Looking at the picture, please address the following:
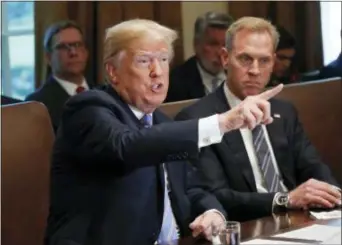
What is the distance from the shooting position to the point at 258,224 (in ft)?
5.75

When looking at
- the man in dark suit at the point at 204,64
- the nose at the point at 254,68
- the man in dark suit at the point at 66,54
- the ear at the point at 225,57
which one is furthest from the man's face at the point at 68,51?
the nose at the point at 254,68

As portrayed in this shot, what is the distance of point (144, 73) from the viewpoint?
183 centimetres

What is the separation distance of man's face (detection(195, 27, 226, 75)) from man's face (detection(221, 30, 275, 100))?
1342mm

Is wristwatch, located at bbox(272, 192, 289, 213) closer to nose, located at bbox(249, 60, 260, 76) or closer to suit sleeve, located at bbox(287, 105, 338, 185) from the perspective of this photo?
suit sleeve, located at bbox(287, 105, 338, 185)

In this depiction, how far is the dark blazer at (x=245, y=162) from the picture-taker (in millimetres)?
2162

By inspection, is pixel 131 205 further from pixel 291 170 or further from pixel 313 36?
pixel 313 36

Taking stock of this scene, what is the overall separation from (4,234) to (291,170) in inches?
36.5

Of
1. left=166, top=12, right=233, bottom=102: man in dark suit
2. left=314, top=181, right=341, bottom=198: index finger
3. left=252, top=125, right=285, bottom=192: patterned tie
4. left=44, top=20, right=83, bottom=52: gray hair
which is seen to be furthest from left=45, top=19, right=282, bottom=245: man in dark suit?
left=44, top=20, right=83, bottom=52: gray hair

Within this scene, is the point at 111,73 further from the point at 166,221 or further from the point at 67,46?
the point at 67,46

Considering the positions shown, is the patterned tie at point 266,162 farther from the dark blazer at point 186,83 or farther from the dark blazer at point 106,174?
the dark blazer at point 186,83

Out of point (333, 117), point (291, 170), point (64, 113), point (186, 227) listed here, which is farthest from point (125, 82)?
point (333, 117)

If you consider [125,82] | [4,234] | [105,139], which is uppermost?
[125,82]

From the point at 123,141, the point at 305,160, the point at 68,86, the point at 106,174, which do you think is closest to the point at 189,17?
the point at 68,86

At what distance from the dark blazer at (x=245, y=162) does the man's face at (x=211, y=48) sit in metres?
1.23
